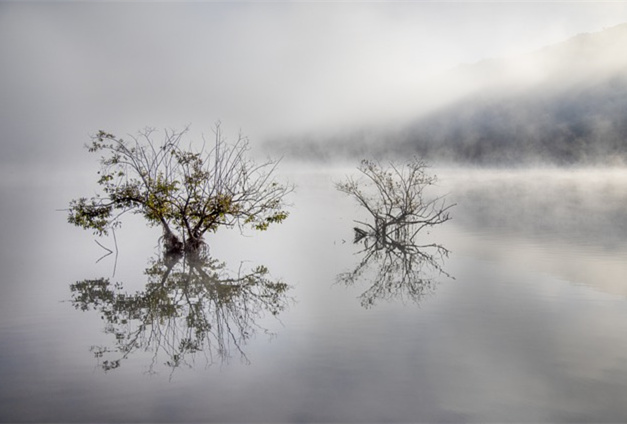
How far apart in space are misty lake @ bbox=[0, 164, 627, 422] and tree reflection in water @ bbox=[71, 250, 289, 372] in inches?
2.6

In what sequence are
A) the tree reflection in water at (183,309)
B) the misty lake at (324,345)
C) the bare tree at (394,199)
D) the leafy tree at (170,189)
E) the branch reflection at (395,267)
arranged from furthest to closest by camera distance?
1. the bare tree at (394,199)
2. the leafy tree at (170,189)
3. the branch reflection at (395,267)
4. the tree reflection in water at (183,309)
5. the misty lake at (324,345)

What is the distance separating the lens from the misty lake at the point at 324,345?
8.44 m

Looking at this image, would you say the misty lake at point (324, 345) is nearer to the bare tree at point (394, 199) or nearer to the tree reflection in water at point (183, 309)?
the tree reflection in water at point (183, 309)

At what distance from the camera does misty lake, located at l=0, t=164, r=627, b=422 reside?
8438mm

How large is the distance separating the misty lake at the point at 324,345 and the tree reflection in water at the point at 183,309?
66 mm

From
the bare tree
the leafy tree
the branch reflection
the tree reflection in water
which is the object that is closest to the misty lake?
the tree reflection in water

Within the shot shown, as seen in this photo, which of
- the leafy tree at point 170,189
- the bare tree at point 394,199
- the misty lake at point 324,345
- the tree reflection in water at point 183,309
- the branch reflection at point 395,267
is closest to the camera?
the misty lake at point 324,345

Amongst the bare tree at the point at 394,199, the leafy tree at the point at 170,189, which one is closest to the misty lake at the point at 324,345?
the leafy tree at the point at 170,189

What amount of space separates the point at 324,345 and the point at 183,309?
15.5 ft

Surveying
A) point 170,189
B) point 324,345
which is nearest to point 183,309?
point 324,345

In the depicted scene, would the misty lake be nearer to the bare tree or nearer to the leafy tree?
the leafy tree

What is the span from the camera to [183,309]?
1454cm

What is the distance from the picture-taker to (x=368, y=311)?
46.1 feet

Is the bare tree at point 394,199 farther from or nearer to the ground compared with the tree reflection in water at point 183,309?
farther from the ground
